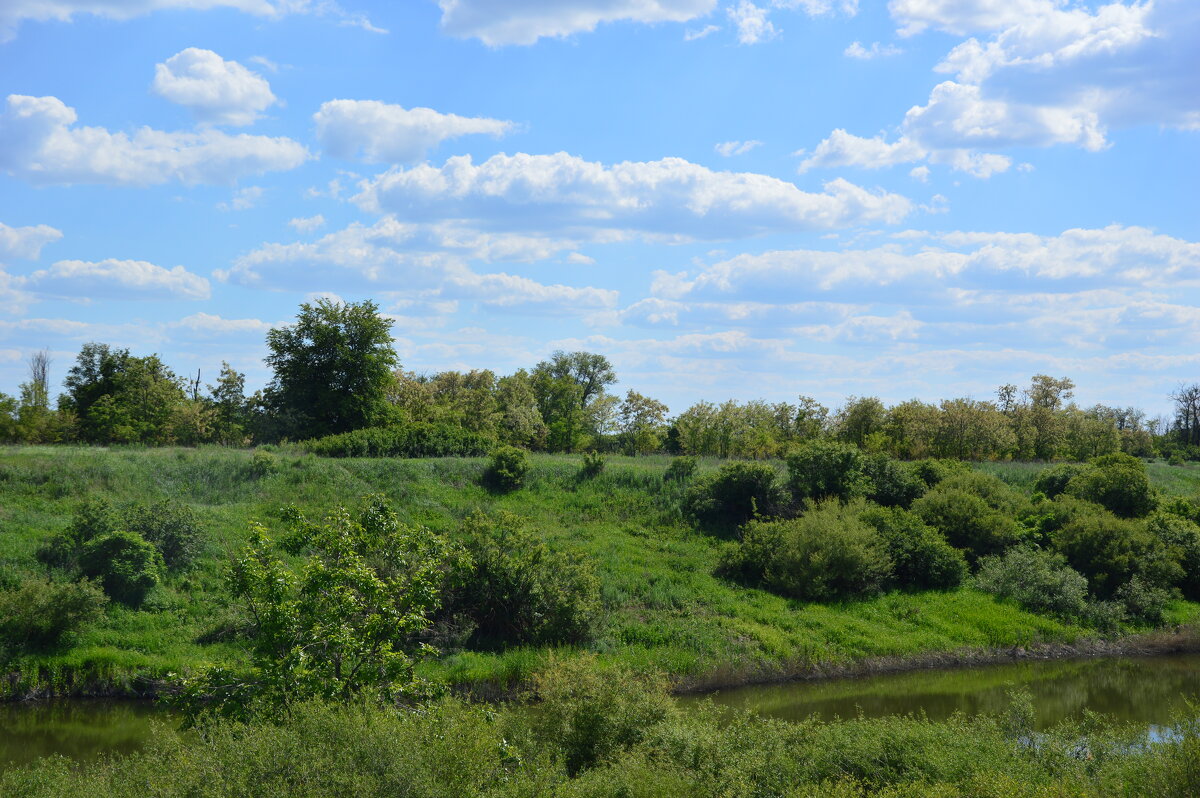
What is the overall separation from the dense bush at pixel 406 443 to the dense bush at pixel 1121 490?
1013 inches

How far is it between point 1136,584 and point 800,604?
12288 mm

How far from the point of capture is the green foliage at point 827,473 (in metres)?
36.3

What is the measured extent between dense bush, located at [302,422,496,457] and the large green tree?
21.5ft

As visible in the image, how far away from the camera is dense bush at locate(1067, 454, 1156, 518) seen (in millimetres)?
37062

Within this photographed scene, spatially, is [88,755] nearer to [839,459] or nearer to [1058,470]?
[839,459]

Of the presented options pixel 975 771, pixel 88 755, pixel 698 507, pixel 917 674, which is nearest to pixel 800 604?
pixel 917 674

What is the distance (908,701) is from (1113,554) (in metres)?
14.1

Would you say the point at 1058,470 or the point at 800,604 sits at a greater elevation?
the point at 1058,470

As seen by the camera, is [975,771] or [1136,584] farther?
[1136,584]

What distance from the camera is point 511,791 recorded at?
10195 mm

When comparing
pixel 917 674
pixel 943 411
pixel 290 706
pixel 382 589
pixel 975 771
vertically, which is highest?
pixel 943 411

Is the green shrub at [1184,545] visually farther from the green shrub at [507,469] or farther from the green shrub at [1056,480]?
the green shrub at [507,469]

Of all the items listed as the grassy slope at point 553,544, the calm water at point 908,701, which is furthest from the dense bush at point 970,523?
Answer: the calm water at point 908,701

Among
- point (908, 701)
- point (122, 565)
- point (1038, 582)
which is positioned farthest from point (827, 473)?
point (122, 565)
